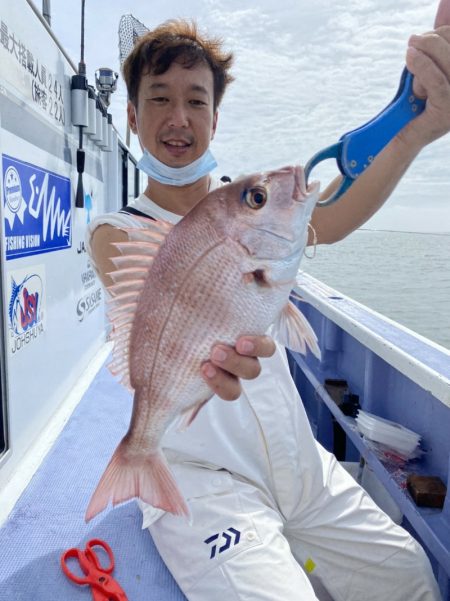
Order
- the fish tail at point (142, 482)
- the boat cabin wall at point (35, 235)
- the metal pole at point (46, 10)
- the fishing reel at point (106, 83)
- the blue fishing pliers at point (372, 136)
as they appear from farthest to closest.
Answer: the fishing reel at point (106, 83) < the metal pole at point (46, 10) < the boat cabin wall at point (35, 235) < the blue fishing pliers at point (372, 136) < the fish tail at point (142, 482)

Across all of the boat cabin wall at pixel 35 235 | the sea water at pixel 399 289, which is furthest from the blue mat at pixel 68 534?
the sea water at pixel 399 289

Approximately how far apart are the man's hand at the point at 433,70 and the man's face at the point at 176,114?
86cm

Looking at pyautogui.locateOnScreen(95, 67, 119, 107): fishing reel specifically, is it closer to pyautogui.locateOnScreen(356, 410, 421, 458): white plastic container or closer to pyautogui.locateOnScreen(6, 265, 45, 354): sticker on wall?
pyautogui.locateOnScreen(6, 265, 45, 354): sticker on wall

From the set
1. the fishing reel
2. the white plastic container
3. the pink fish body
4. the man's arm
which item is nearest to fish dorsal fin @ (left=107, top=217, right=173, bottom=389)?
the pink fish body

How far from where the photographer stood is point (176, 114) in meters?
1.90

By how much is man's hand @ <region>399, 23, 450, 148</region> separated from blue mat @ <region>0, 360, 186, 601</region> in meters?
1.83

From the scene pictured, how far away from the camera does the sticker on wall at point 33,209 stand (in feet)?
7.66

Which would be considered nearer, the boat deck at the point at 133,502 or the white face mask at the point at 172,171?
the boat deck at the point at 133,502

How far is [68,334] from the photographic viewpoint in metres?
3.50

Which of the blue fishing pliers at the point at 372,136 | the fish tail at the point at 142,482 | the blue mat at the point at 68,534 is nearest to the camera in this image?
the fish tail at the point at 142,482

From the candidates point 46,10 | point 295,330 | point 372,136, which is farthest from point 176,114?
point 46,10

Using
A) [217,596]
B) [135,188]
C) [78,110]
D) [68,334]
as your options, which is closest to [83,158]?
[78,110]

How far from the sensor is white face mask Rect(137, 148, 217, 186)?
1.94 m

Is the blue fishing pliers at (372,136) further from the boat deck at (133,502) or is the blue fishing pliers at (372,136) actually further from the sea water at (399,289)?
the sea water at (399,289)
